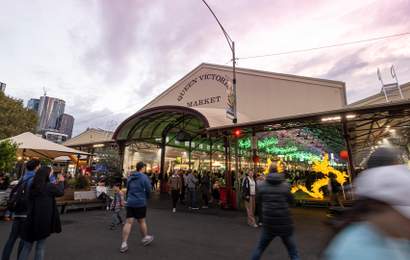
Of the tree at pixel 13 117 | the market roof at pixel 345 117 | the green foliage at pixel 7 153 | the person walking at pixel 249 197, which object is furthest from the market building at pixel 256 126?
Answer: the tree at pixel 13 117

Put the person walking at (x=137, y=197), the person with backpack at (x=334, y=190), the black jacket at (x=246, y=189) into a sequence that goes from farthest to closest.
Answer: the person with backpack at (x=334, y=190) < the black jacket at (x=246, y=189) < the person walking at (x=137, y=197)

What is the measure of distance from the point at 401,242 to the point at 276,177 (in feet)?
9.32

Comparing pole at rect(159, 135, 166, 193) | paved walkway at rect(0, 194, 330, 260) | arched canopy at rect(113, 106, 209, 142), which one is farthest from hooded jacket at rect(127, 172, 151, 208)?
pole at rect(159, 135, 166, 193)

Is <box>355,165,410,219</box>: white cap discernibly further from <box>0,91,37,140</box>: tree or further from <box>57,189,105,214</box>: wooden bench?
<box>0,91,37,140</box>: tree

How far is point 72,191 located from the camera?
35.6 ft

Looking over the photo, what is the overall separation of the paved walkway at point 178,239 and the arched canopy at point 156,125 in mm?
7542

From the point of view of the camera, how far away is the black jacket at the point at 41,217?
11.2 ft

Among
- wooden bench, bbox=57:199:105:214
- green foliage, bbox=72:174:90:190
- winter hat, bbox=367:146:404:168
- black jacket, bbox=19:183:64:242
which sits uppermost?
winter hat, bbox=367:146:404:168

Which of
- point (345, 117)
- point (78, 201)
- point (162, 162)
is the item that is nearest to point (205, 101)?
point (162, 162)

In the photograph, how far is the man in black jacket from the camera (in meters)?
3.63

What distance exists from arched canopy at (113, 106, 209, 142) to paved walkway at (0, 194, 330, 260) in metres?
7.54

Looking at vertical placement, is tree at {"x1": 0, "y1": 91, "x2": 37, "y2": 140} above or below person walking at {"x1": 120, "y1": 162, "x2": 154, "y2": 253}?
above

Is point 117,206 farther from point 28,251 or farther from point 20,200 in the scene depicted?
point 28,251

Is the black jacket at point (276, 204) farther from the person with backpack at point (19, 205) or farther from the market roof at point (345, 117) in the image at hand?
the person with backpack at point (19, 205)
